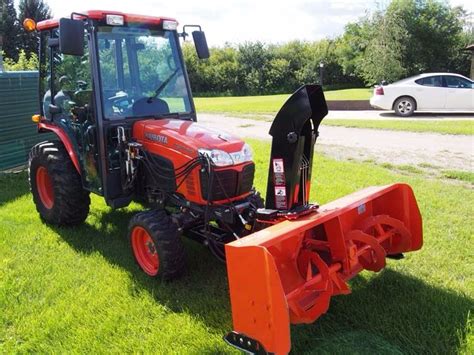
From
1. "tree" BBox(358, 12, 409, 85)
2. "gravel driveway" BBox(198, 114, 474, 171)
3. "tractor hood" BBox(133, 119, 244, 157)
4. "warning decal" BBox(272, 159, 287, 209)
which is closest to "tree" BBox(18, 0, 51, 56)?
"tree" BBox(358, 12, 409, 85)

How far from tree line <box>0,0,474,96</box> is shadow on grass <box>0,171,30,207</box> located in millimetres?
19724

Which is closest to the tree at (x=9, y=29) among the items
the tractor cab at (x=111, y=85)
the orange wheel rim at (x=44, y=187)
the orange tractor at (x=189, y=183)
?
the orange wheel rim at (x=44, y=187)

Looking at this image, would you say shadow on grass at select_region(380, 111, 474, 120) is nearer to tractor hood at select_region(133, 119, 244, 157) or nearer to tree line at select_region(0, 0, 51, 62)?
tractor hood at select_region(133, 119, 244, 157)

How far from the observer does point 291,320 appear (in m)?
2.99

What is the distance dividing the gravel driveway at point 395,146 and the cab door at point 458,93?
4486 millimetres

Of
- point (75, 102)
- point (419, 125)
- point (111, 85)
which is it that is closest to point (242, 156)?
point (111, 85)

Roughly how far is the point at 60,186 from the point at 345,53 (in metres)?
32.2

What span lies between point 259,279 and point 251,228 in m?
1.13

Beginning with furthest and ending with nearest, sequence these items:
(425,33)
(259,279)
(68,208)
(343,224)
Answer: (425,33)
(68,208)
(343,224)
(259,279)

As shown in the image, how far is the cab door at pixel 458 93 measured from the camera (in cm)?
1479

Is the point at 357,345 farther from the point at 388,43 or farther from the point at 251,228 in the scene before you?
the point at 388,43

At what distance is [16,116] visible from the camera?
8.32 m

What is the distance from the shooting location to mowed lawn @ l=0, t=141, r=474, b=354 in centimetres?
310

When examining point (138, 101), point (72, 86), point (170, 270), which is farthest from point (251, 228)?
point (72, 86)
